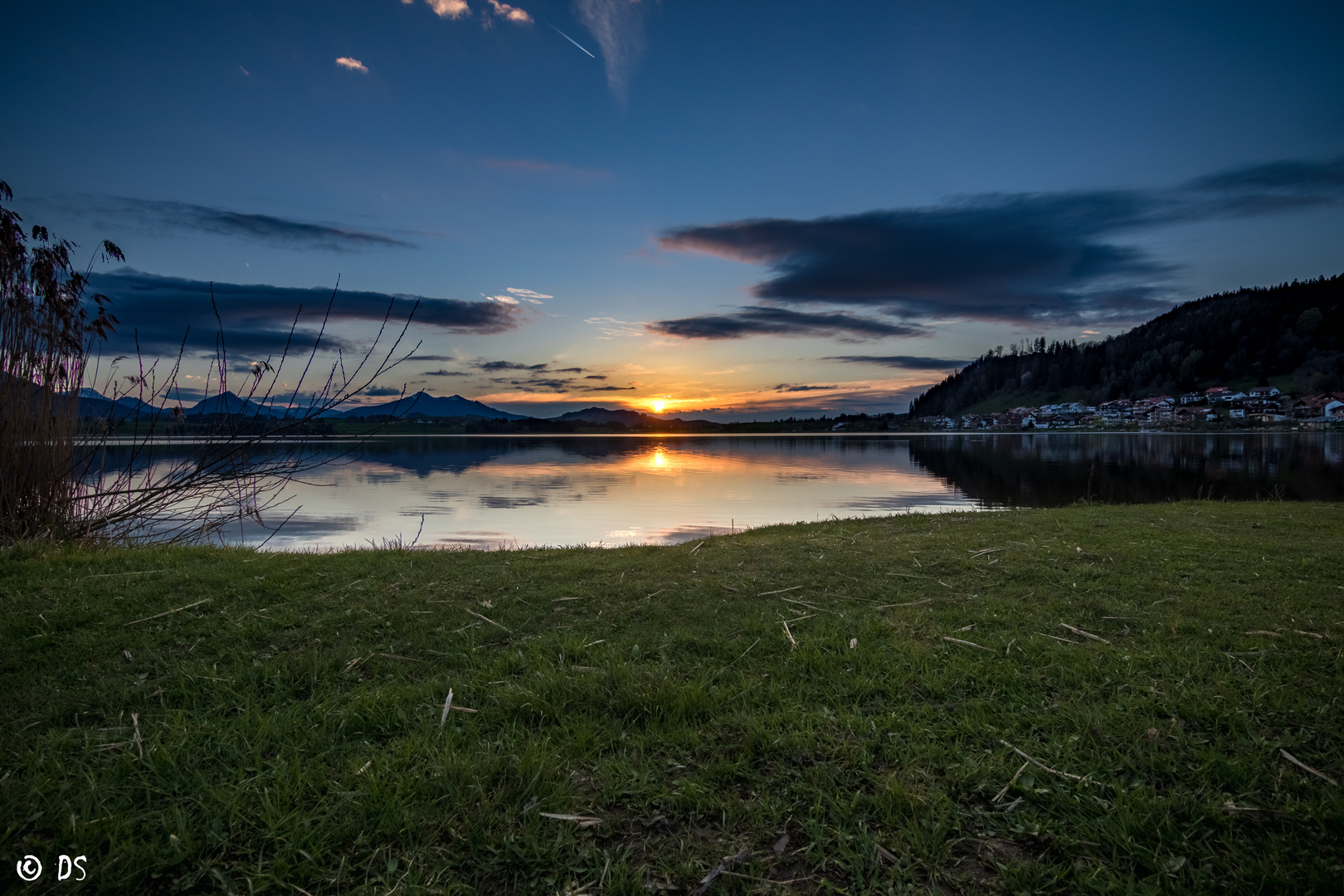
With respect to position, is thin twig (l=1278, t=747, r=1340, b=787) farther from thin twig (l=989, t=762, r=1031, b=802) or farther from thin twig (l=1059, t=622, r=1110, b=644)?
thin twig (l=1059, t=622, r=1110, b=644)

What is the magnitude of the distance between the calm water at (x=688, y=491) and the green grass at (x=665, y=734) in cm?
621

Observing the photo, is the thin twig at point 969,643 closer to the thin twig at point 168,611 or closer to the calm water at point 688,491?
the thin twig at point 168,611

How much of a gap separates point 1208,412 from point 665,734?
7932 inches

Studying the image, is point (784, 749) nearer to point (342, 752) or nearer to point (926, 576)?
point (342, 752)

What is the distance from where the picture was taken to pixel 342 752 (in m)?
3.81

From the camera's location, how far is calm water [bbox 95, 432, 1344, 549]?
21.3 m

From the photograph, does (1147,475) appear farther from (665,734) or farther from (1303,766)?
(665,734)

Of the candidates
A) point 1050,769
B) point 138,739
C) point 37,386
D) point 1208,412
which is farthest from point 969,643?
point 1208,412

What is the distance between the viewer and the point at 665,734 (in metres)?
4.02

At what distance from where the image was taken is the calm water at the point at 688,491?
21266 millimetres

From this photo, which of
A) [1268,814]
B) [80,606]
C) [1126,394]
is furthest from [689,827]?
[1126,394]

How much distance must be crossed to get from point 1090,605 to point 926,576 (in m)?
1.88

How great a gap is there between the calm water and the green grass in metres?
6.21

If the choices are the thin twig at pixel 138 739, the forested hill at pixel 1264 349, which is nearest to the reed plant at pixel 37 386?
the thin twig at pixel 138 739
